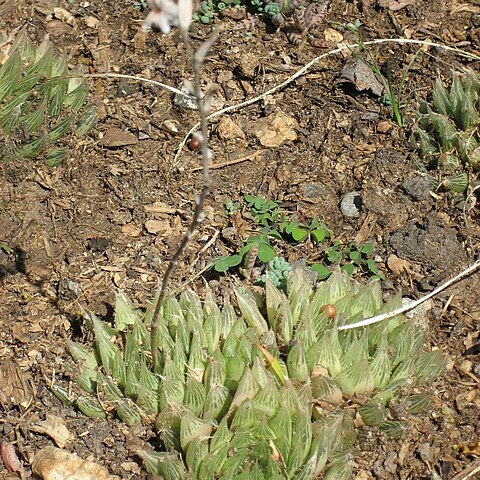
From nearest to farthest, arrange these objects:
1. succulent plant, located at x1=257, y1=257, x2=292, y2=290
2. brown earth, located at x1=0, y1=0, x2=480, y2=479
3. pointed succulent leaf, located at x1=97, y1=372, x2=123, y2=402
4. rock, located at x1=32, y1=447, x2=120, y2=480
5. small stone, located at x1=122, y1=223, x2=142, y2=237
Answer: rock, located at x1=32, y1=447, x2=120, y2=480 < pointed succulent leaf, located at x1=97, y1=372, x2=123, y2=402 < brown earth, located at x1=0, y1=0, x2=480, y2=479 < succulent plant, located at x1=257, y1=257, x2=292, y2=290 < small stone, located at x1=122, y1=223, x2=142, y2=237

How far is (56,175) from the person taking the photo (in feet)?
11.4

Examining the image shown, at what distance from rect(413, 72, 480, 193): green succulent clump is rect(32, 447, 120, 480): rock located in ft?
6.10

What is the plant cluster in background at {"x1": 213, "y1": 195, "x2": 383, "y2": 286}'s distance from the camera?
3.14 meters

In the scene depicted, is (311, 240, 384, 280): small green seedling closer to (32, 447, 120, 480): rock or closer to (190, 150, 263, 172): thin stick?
(190, 150, 263, 172): thin stick

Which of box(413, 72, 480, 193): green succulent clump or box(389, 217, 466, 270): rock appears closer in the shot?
box(389, 217, 466, 270): rock

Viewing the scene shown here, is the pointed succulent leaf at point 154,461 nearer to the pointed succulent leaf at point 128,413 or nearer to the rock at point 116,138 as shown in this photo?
the pointed succulent leaf at point 128,413

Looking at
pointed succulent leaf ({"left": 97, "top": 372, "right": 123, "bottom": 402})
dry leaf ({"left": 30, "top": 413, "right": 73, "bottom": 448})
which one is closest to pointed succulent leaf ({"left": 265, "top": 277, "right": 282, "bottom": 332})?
pointed succulent leaf ({"left": 97, "top": 372, "right": 123, "bottom": 402})

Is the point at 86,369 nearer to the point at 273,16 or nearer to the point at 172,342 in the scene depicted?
the point at 172,342

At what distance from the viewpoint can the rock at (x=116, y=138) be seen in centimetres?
360

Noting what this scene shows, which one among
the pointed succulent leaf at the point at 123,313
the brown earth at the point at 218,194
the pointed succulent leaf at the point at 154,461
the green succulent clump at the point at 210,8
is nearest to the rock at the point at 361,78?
the brown earth at the point at 218,194

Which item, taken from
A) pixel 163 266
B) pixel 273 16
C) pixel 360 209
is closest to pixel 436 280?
pixel 360 209

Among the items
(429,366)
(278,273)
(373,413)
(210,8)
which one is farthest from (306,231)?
(210,8)

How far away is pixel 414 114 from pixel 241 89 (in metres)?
0.82

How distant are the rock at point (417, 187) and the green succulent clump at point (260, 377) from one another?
2.19 ft
